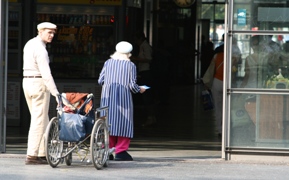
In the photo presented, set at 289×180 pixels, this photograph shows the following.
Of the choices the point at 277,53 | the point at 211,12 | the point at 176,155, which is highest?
the point at 211,12

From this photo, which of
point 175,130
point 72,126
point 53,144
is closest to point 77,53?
point 175,130

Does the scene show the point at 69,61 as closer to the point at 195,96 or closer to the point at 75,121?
the point at 75,121

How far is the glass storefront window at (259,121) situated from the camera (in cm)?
1180

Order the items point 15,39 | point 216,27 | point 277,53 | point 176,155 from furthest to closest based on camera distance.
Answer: point 216,27 < point 15,39 < point 176,155 < point 277,53

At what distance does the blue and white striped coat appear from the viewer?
1134 cm

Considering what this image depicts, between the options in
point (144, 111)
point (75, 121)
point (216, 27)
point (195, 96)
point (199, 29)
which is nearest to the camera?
point (75, 121)

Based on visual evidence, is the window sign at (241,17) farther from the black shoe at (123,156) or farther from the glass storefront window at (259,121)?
the black shoe at (123,156)

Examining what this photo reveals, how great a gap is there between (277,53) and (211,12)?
77.3 feet

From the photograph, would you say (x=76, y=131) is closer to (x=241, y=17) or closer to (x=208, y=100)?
(x=241, y=17)

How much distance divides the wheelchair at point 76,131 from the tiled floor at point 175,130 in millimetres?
2193

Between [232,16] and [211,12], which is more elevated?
[211,12]

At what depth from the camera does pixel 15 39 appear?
54.3ft

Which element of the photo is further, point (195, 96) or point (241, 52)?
point (195, 96)

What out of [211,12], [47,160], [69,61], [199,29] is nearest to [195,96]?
[199,29]
